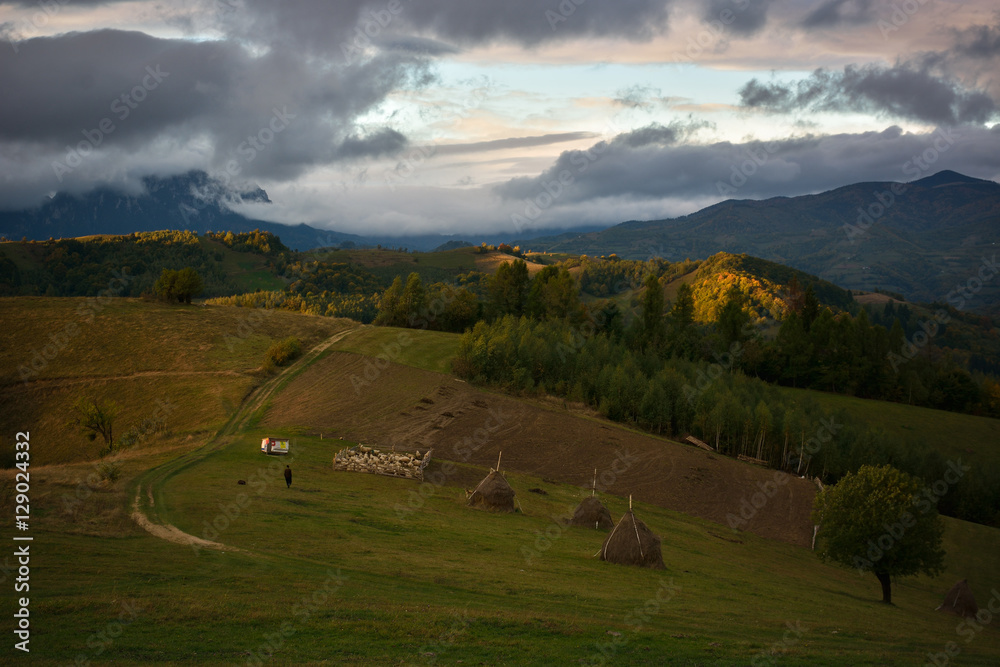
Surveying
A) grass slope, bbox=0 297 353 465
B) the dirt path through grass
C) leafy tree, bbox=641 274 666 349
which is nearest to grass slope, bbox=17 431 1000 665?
the dirt path through grass

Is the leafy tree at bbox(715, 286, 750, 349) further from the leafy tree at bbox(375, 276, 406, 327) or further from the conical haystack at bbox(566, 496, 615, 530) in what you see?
the conical haystack at bbox(566, 496, 615, 530)

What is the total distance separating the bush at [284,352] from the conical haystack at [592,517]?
158 ft

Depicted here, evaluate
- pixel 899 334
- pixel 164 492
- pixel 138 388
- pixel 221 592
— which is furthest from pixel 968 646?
pixel 899 334

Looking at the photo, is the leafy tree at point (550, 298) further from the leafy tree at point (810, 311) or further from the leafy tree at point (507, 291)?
the leafy tree at point (810, 311)

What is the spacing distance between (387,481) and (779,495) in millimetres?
36314

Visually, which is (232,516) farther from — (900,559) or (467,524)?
(900,559)

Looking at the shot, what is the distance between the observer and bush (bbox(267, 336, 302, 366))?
7375cm

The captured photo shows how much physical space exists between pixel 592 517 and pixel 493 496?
6550 millimetres

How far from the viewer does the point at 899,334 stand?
348 ft

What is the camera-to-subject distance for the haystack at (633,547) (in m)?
29.8

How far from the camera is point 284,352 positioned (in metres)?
74.9

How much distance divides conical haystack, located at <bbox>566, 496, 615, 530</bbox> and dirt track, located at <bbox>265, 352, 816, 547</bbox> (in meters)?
12.4

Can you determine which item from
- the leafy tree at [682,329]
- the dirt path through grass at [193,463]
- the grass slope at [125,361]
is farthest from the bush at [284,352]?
the leafy tree at [682,329]

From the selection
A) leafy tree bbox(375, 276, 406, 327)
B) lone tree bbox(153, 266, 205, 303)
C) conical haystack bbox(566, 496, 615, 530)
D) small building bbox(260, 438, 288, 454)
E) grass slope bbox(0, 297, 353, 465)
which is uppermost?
lone tree bbox(153, 266, 205, 303)
